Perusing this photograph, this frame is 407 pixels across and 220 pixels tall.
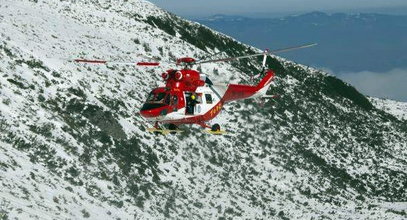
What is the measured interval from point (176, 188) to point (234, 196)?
15.6 ft

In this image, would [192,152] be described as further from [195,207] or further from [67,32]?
[67,32]

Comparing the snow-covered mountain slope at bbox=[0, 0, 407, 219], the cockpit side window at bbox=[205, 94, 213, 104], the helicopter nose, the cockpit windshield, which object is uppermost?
the cockpit windshield

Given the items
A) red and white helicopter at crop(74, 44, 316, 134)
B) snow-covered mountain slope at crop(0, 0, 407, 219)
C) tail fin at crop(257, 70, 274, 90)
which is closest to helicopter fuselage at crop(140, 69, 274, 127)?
red and white helicopter at crop(74, 44, 316, 134)

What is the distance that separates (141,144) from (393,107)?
68.0m

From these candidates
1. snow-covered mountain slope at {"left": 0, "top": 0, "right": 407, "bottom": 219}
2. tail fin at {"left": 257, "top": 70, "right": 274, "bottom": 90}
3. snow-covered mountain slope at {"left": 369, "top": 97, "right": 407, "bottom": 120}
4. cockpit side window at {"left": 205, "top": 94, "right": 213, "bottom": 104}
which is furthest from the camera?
snow-covered mountain slope at {"left": 369, "top": 97, "right": 407, "bottom": 120}

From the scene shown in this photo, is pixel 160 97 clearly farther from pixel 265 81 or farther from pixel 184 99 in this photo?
pixel 265 81

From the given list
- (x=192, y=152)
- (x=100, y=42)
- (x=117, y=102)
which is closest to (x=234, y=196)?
(x=192, y=152)

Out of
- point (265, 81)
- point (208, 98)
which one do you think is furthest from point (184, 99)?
point (265, 81)

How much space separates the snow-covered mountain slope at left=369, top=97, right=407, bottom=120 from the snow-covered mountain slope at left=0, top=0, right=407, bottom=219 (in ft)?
60.7

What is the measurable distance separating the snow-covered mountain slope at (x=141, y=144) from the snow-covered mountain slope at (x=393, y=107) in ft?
60.7

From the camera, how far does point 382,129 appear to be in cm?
6875

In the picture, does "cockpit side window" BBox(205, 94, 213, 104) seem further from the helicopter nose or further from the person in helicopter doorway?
the helicopter nose

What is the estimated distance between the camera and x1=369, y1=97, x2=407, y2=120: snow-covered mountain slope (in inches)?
3319

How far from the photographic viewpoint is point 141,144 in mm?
32531
